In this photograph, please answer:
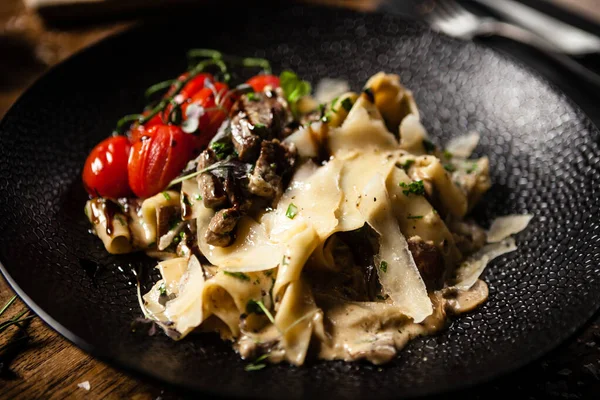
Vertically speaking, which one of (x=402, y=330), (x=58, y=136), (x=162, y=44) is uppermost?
(x=162, y=44)

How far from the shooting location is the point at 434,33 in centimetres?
533

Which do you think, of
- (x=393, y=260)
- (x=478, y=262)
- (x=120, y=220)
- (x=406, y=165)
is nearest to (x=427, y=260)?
(x=393, y=260)

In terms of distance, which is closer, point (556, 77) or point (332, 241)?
point (332, 241)

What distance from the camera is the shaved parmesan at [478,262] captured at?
12.4ft

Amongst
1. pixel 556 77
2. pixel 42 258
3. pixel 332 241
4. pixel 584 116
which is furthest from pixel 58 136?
pixel 556 77

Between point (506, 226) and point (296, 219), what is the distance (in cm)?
154

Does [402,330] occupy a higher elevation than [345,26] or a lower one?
lower

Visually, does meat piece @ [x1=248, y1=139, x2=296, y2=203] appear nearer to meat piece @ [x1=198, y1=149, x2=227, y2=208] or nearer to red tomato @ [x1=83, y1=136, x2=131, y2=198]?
meat piece @ [x1=198, y1=149, x2=227, y2=208]

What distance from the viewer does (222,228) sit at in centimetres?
353

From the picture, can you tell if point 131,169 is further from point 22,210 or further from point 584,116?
point 584,116

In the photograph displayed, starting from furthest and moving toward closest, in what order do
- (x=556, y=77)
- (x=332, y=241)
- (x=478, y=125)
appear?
(x=556, y=77)
(x=478, y=125)
(x=332, y=241)

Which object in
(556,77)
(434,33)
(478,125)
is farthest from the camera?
(556,77)

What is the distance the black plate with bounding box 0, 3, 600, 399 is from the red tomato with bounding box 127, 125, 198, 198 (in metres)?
0.43

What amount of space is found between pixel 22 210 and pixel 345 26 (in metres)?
3.16
